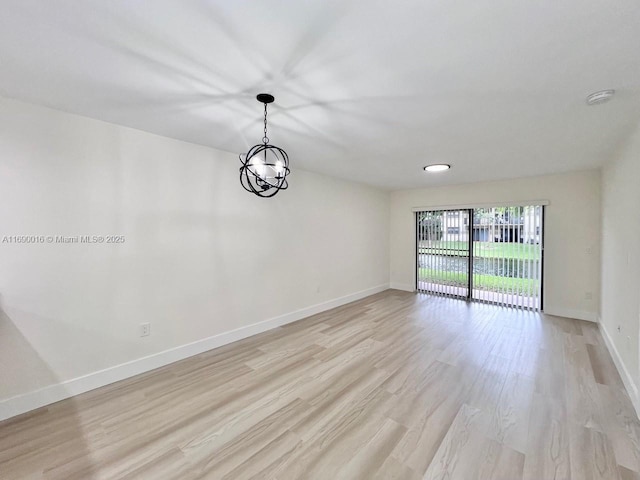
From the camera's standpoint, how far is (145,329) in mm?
2740

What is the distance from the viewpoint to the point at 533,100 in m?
1.97

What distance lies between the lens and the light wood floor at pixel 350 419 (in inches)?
63.7

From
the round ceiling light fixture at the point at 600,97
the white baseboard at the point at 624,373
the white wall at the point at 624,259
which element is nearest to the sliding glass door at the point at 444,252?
the white wall at the point at 624,259

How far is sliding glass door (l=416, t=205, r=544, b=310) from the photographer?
467 centimetres

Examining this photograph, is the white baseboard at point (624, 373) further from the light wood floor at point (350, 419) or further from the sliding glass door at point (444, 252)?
the sliding glass door at point (444, 252)

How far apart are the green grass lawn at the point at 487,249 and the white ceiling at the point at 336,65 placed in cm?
236

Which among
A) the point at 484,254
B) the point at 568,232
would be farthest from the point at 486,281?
the point at 568,232

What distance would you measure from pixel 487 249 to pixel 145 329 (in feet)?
18.6

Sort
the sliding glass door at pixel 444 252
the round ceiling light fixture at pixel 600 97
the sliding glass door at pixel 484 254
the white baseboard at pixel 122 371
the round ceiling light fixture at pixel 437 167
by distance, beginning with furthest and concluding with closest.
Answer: the sliding glass door at pixel 444 252 < the sliding glass door at pixel 484 254 < the round ceiling light fixture at pixel 437 167 < the white baseboard at pixel 122 371 < the round ceiling light fixture at pixel 600 97

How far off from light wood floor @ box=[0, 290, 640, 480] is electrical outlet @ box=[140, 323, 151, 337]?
0.42 m

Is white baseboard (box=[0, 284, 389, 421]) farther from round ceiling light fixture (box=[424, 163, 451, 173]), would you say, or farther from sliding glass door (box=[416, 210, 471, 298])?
sliding glass door (box=[416, 210, 471, 298])

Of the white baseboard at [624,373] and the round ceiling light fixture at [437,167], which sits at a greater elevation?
the round ceiling light fixture at [437,167]

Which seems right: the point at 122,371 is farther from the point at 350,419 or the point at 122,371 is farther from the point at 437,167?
the point at 437,167

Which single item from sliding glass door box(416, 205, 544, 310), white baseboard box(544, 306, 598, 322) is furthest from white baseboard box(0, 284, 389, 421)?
white baseboard box(544, 306, 598, 322)
